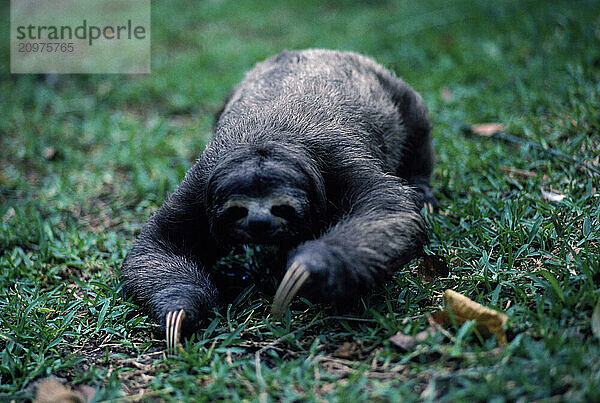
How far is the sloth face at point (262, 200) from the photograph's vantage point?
3354mm

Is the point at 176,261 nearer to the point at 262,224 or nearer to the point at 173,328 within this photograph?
the point at 173,328

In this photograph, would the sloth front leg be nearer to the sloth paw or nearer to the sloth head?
the sloth paw

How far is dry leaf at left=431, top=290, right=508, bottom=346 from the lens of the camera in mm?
2821

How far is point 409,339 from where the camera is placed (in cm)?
293

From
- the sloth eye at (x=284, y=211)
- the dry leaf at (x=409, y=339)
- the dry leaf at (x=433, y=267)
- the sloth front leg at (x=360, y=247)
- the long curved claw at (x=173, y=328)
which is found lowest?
the long curved claw at (x=173, y=328)

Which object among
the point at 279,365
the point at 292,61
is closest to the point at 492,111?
the point at 292,61

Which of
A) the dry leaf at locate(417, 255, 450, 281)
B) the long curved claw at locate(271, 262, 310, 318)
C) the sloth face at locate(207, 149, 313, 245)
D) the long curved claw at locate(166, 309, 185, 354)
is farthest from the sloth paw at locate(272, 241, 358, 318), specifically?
the dry leaf at locate(417, 255, 450, 281)

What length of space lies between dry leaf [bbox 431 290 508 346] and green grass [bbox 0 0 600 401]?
0.25ft

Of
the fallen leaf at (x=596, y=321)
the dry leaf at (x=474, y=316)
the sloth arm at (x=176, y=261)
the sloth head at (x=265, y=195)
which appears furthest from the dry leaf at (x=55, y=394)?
the fallen leaf at (x=596, y=321)

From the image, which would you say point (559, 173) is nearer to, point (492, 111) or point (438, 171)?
point (438, 171)

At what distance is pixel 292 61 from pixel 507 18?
4883mm

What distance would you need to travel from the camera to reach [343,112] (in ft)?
14.0

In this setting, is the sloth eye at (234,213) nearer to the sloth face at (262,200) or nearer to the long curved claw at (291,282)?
the sloth face at (262,200)

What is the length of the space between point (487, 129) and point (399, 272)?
2811 millimetres
